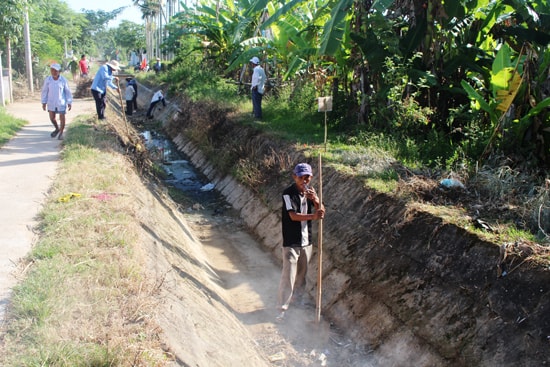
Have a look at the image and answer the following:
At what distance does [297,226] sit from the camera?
22.0 feet

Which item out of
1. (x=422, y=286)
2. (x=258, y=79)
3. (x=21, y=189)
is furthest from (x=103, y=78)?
(x=422, y=286)

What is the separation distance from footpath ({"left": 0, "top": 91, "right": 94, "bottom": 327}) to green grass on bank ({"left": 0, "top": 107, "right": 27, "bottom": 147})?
5.3 inches

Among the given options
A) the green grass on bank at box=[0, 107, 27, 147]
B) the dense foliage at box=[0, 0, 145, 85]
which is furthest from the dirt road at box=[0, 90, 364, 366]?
the dense foliage at box=[0, 0, 145, 85]

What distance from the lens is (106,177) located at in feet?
27.5

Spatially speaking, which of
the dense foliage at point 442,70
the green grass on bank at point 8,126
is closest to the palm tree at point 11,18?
the green grass on bank at point 8,126

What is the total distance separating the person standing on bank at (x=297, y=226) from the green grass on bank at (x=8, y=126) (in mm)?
7743

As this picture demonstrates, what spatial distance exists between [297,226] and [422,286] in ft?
5.70

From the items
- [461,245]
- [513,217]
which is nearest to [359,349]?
[461,245]

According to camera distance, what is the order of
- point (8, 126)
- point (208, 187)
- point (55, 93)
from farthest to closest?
point (208, 187), point (8, 126), point (55, 93)

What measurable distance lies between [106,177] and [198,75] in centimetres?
1576

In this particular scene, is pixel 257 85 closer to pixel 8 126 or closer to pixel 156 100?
pixel 8 126

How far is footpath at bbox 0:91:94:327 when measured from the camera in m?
5.23

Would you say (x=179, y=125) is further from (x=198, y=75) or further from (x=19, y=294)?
(x=19, y=294)

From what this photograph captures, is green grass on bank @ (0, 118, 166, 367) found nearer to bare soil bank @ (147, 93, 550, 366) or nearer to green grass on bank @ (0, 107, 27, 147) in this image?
bare soil bank @ (147, 93, 550, 366)
